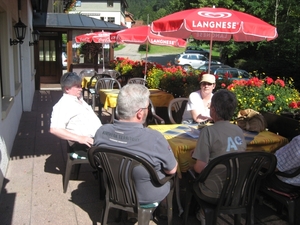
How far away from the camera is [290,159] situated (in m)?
2.63

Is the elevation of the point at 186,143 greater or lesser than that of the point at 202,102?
lesser

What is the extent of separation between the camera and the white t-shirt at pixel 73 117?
3.42m

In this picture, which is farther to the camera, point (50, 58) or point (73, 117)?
point (50, 58)

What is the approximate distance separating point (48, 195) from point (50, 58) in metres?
11.1

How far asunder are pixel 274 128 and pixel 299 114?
335mm

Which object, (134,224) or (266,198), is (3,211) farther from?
(266,198)

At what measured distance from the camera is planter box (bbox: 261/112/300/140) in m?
3.56

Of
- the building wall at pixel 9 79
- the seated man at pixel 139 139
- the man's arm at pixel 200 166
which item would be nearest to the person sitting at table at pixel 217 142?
the man's arm at pixel 200 166

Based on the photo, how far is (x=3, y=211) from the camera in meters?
3.12

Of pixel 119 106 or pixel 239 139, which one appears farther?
pixel 239 139

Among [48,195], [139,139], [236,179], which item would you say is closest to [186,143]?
[236,179]

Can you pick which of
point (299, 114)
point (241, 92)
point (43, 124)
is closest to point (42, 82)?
point (43, 124)

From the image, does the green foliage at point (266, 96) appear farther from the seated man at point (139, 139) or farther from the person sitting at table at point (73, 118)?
the seated man at point (139, 139)

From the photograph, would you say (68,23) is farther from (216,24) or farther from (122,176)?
(122,176)
